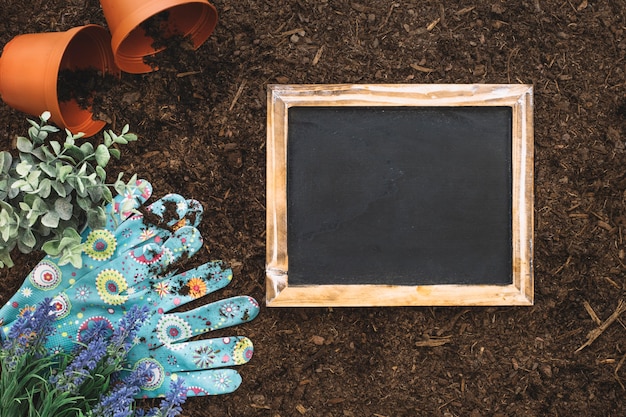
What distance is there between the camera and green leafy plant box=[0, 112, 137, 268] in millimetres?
1410

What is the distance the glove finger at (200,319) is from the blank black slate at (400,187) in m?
0.24

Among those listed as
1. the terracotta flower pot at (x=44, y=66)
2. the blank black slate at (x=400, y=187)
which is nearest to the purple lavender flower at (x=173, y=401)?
the blank black slate at (x=400, y=187)

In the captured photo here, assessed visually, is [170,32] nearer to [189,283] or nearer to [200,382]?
[189,283]

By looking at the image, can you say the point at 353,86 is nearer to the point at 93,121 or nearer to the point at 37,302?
the point at 93,121

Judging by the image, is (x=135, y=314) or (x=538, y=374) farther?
(x=538, y=374)

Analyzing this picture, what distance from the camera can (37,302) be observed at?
1762 mm

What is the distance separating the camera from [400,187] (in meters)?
1.71

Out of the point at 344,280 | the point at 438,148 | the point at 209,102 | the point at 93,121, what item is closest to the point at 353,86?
the point at 438,148

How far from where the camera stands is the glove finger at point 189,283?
1768 millimetres

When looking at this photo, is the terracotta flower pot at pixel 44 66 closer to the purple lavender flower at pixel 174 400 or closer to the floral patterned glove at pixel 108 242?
the floral patterned glove at pixel 108 242

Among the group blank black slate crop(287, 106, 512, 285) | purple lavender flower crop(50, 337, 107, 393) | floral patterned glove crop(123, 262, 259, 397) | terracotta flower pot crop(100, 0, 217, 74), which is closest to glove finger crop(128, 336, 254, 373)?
floral patterned glove crop(123, 262, 259, 397)

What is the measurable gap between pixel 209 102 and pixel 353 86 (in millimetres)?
440

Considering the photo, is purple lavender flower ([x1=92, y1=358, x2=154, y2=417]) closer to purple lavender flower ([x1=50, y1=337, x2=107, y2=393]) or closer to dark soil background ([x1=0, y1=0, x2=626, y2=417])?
purple lavender flower ([x1=50, y1=337, x2=107, y2=393])

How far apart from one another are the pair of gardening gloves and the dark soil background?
5 centimetres
